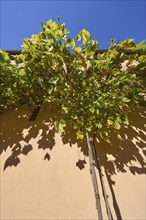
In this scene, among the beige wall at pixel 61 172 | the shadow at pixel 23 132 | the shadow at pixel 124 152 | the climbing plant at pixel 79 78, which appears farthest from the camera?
the shadow at pixel 23 132

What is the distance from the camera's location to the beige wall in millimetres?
2221

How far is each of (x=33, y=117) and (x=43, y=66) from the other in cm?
100

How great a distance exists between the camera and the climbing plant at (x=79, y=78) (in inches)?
95.1

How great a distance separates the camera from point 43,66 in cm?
266

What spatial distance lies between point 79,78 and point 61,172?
1478 millimetres

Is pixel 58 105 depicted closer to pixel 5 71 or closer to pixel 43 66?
pixel 43 66

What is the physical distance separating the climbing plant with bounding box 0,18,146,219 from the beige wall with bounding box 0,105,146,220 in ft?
0.97

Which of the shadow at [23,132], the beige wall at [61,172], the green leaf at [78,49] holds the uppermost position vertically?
the green leaf at [78,49]

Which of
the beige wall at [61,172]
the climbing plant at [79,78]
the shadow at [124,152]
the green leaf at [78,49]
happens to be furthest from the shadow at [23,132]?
the green leaf at [78,49]

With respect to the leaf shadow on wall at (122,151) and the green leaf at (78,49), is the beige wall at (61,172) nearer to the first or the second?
the leaf shadow on wall at (122,151)

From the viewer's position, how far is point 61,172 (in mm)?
2506

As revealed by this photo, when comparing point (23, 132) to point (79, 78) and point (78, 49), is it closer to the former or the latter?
point (79, 78)

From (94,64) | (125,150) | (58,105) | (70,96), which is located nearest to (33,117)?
(58,105)

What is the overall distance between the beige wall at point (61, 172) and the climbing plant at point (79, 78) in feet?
0.97
